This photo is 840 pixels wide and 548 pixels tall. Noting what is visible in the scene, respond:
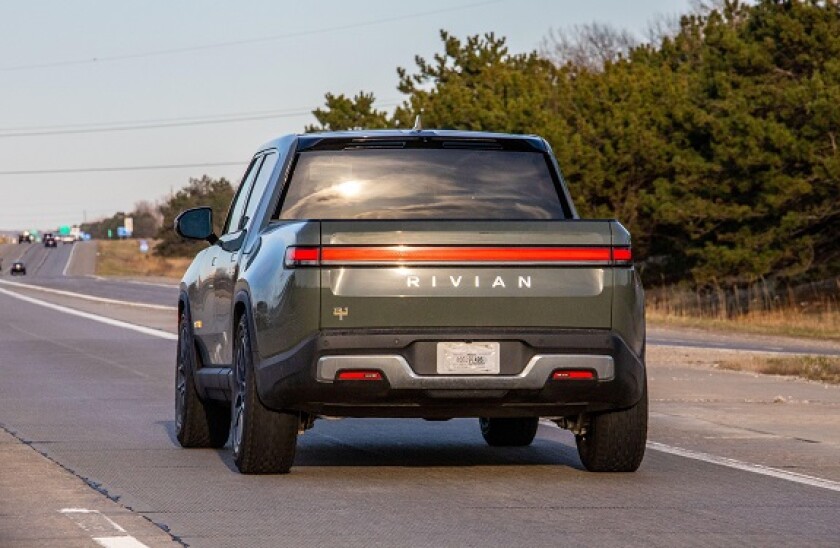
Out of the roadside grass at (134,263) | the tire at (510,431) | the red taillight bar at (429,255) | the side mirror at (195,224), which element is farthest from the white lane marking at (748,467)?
the roadside grass at (134,263)

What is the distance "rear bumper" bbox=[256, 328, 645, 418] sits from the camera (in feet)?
33.3

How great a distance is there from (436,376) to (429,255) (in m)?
0.66

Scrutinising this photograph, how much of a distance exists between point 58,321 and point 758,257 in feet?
59.9

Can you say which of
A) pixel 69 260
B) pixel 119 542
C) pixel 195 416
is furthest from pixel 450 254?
pixel 69 260

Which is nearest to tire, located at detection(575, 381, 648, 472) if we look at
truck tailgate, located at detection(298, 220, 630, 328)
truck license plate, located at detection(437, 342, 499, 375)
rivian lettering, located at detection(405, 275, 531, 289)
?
truck tailgate, located at detection(298, 220, 630, 328)

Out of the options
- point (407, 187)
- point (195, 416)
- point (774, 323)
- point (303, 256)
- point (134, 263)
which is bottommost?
point (134, 263)

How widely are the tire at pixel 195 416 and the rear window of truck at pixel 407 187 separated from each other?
Result: 1.89 m

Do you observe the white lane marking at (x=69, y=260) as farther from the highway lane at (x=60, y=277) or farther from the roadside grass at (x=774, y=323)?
the roadside grass at (x=774, y=323)

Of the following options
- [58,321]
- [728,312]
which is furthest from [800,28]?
[58,321]

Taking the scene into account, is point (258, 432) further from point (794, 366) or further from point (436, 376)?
point (794, 366)

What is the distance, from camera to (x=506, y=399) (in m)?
10.4

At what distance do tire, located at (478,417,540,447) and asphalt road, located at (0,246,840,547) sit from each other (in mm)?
138

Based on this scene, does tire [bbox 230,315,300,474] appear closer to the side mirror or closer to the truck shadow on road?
the truck shadow on road

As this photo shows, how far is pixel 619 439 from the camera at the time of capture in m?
11.0
